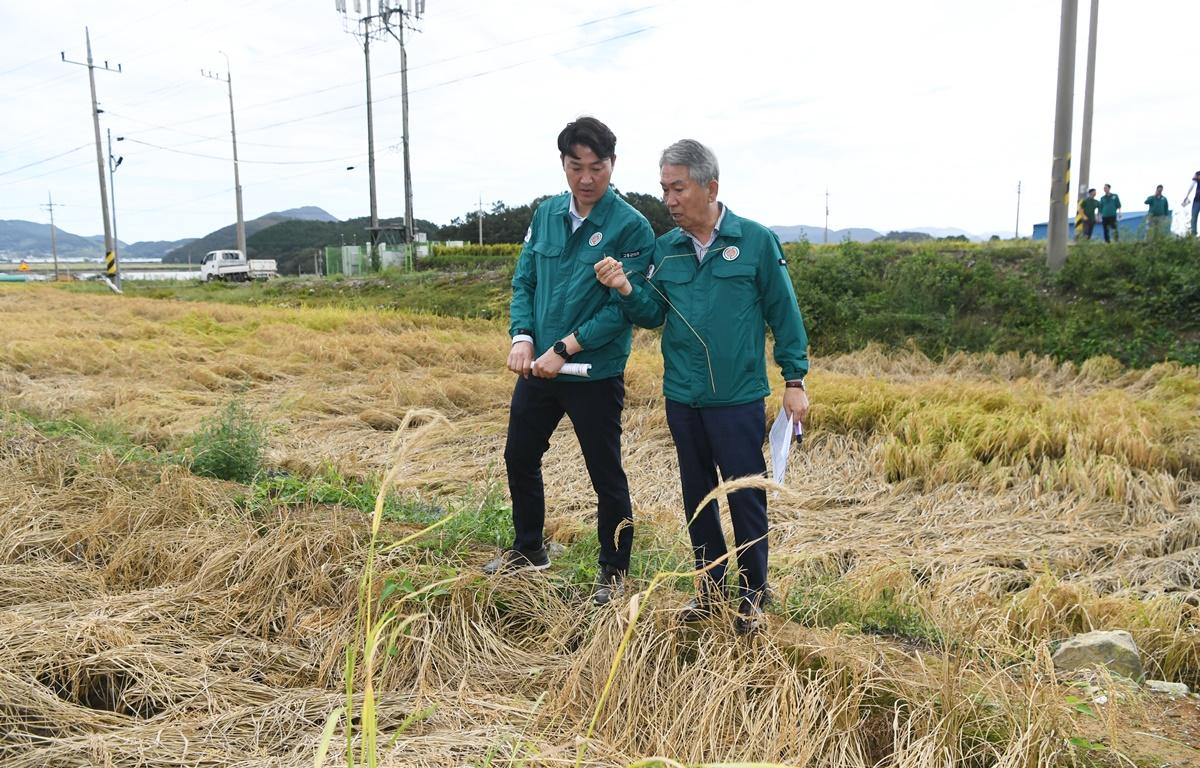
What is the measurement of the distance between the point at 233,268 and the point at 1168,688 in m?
37.1

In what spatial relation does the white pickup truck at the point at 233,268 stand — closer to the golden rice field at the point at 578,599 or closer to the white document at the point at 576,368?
the golden rice field at the point at 578,599

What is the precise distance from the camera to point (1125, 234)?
1159cm

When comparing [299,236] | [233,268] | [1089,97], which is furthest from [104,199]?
[299,236]

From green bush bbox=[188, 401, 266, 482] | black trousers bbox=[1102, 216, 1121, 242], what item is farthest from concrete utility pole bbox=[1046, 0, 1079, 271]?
green bush bbox=[188, 401, 266, 482]

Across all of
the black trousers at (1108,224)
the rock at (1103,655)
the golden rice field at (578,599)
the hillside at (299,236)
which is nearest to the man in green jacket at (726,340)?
the golden rice field at (578,599)

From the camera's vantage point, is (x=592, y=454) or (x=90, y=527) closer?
(x=592, y=454)

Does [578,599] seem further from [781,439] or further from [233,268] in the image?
[233,268]

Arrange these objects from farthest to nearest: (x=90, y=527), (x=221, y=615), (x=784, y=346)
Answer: (x=90, y=527), (x=221, y=615), (x=784, y=346)

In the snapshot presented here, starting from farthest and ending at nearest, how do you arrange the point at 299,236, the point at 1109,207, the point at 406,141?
the point at 299,236 → the point at 406,141 → the point at 1109,207

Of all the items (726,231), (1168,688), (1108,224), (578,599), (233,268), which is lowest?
(1168,688)

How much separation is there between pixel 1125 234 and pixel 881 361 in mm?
4728

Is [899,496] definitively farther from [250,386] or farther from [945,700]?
[250,386]

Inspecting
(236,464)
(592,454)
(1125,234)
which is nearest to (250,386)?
(236,464)

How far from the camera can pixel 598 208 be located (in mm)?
2820
